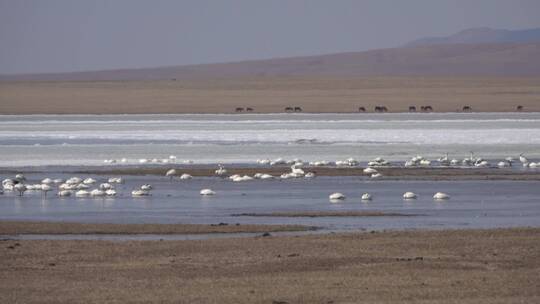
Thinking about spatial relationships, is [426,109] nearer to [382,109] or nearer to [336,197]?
[382,109]

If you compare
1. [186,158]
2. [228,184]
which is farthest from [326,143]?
[228,184]

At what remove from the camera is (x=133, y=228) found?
51.2 ft

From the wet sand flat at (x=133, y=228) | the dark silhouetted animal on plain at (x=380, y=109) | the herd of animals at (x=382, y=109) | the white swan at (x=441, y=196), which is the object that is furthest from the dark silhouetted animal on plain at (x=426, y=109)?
the wet sand flat at (x=133, y=228)

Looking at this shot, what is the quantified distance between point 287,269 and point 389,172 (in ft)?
44.6

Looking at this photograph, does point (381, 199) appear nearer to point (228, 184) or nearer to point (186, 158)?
point (228, 184)

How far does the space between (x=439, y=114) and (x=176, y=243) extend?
40960 millimetres

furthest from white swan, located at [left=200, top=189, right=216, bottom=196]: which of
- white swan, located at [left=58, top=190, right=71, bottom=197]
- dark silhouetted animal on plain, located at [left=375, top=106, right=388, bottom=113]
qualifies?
dark silhouetted animal on plain, located at [left=375, top=106, right=388, bottom=113]

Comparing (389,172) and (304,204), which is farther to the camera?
(389,172)

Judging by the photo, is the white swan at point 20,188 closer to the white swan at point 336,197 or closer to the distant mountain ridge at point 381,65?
the white swan at point 336,197

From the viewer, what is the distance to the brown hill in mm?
120312

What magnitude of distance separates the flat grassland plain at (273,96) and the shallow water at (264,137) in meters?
7.68

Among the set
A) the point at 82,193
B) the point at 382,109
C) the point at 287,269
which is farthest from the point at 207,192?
the point at 382,109

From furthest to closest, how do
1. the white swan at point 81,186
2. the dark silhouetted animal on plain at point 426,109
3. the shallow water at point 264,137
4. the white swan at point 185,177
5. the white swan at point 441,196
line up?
the dark silhouetted animal on plain at point 426,109, the shallow water at point 264,137, the white swan at point 185,177, the white swan at point 81,186, the white swan at point 441,196

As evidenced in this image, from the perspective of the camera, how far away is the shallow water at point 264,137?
30984 mm
